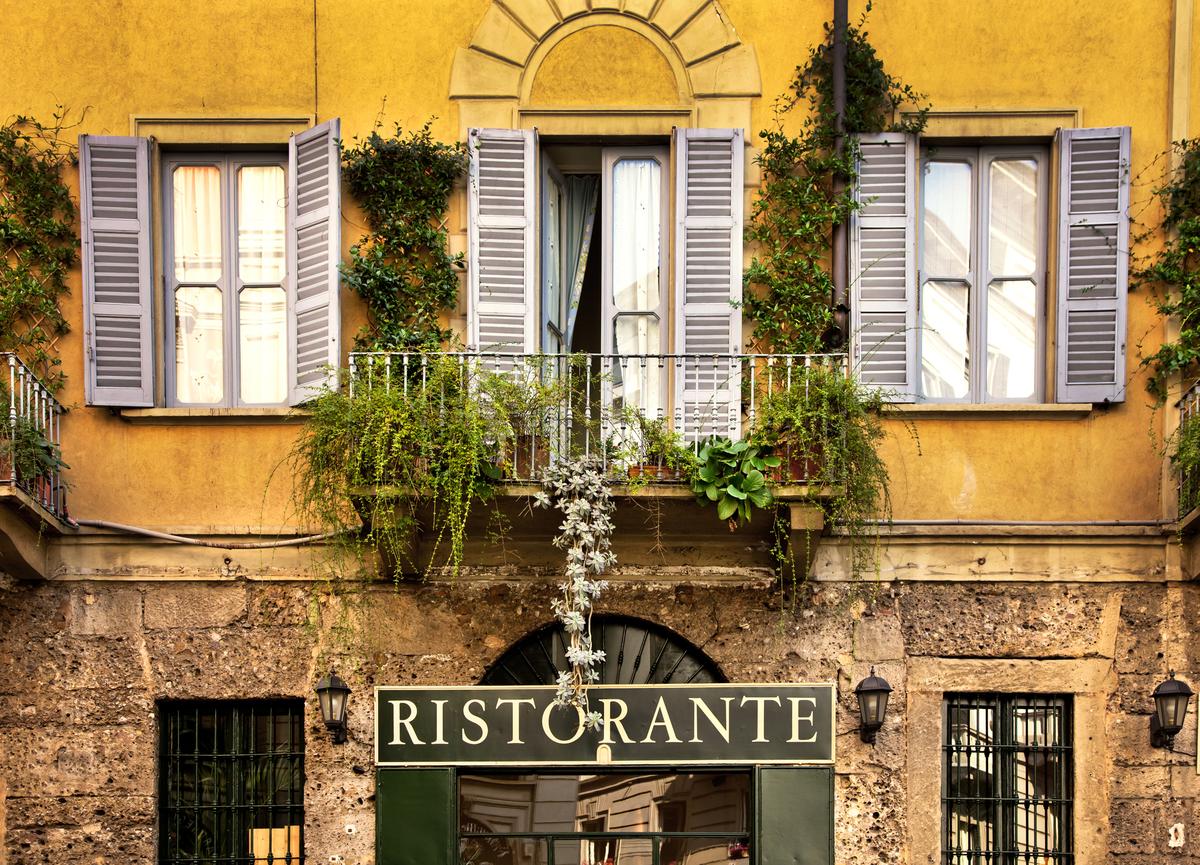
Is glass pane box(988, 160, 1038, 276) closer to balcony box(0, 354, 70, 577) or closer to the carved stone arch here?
the carved stone arch

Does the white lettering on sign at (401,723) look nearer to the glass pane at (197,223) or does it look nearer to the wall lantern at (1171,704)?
the glass pane at (197,223)

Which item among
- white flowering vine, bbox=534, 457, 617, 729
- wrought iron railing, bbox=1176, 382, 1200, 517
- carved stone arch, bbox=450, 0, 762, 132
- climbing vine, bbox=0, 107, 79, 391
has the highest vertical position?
carved stone arch, bbox=450, 0, 762, 132

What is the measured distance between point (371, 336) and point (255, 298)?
937 millimetres

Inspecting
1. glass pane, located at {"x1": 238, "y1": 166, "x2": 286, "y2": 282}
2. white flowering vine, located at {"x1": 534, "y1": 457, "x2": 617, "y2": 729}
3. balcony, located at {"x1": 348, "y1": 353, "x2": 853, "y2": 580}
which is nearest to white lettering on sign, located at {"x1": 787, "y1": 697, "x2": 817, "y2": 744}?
balcony, located at {"x1": 348, "y1": 353, "x2": 853, "y2": 580}

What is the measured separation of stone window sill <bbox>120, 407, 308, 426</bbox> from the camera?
858 cm

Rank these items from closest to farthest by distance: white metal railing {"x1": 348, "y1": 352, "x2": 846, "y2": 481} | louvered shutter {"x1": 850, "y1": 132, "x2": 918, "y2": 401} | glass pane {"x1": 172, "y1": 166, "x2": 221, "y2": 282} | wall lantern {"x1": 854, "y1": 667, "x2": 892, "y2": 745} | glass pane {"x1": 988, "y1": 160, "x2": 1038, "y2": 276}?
1. white metal railing {"x1": 348, "y1": 352, "x2": 846, "y2": 481}
2. wall lantern {"x1": 854, "y1": 667, "x2": 892, "y2": 745}
3. louvered shutter {"x1": 850, "y1": 132, "x2": 918, "y2": 401}
4. glass pane {"x1": 988, "y1": 160, "x2": 1038, "y2": 276}
5. glass pane {"x1": 172, "y1": 166, "x2": 221, "y2": 282}

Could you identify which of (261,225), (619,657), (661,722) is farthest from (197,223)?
(661,722)

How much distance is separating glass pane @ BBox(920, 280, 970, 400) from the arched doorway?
7.56 ft

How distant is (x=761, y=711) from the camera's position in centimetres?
834

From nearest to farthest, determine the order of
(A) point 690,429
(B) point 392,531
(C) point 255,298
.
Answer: (B) point 392,531
(A) point 690,429
(C) point 255,298

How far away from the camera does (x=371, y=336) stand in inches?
340

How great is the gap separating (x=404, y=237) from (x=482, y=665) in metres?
2.74

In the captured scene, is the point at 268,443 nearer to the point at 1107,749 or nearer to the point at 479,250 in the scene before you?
the point at 479,250

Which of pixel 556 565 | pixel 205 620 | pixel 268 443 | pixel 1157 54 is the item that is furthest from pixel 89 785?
pixel 1157 54
